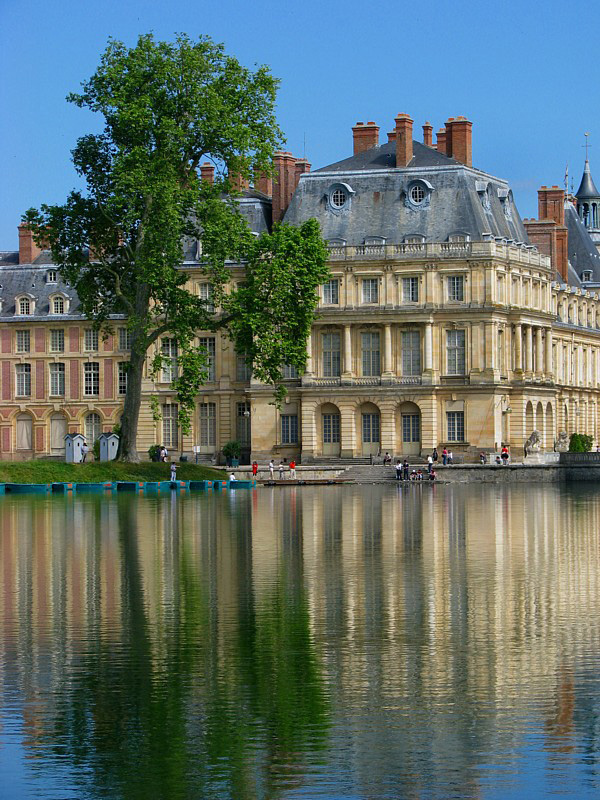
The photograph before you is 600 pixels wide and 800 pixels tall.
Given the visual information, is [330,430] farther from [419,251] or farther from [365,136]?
[365,136]

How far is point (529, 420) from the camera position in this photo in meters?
94.9

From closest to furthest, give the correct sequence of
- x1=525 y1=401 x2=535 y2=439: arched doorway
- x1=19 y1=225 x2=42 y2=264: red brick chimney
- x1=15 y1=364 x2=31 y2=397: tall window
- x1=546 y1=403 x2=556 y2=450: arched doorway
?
x1=525 y1=401 x2=535 y2=439: arched doorway, x1=546 y1=403 x2=556 y2=450: arched doorway, x1=15 y1=364 x2=31 y2=397: tall window, x1=19 y1=225 x2=42 y2=264: red brick chimney

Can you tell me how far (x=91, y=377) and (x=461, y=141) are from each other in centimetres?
2531

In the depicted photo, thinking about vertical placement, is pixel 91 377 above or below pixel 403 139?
below

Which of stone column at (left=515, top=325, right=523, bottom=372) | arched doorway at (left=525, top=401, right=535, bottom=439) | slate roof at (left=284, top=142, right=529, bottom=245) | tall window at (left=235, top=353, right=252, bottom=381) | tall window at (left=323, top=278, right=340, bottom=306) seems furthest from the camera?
tall window at (left=235, top=353, right=252, bottom=381)

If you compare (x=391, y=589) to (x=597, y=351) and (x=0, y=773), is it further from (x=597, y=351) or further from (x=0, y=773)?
(x=597, y=351)

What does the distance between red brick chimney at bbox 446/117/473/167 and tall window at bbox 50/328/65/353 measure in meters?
25.0

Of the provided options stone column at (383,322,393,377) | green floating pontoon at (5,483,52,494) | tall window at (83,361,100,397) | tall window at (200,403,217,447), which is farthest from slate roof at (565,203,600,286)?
green floating pontoon at (5,483,52,494)

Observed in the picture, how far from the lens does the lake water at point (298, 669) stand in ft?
50.2

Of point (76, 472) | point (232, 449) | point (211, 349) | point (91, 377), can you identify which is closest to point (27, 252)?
point (91, 377)

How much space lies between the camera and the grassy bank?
6241 centimetres

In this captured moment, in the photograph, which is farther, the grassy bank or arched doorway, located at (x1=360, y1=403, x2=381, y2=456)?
arched doorway, located at (x1=360, y1=403, x2=381, y2=456)

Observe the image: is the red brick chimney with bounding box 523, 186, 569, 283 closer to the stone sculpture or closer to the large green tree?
the stone sculpture

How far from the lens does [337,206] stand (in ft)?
308
